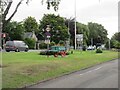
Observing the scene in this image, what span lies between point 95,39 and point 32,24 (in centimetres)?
5284

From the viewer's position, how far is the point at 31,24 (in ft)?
403

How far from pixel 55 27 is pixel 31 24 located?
50.4ft

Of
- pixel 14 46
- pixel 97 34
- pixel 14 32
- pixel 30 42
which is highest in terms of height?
pixel 97 34

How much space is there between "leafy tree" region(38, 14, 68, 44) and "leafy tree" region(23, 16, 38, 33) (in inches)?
92.5

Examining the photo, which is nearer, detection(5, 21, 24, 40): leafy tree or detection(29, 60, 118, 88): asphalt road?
detection(29, 60, 118, 88): asphalt road

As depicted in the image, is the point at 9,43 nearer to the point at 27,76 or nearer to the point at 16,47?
the point at 16,47

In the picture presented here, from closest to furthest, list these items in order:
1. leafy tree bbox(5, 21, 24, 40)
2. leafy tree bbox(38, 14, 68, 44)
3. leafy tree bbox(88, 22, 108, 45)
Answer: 1. leafy tree bbox(5, 21, 24, 40)
2. leafy tree bbox(38, 14, 68, 44)
3. leafy tree bbox(88, 22, 108, 45)

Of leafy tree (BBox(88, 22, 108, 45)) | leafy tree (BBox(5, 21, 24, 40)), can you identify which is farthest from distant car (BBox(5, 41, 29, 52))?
leafy tree (BBox(88, 22, 108, 45))

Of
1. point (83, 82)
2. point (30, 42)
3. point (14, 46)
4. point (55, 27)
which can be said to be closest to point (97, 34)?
point (55, 27)

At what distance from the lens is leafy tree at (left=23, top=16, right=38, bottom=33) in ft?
397

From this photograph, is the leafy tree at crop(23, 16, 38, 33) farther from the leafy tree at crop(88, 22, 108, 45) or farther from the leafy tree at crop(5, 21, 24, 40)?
the leafy tree at crop(88, 22, 108, 45)

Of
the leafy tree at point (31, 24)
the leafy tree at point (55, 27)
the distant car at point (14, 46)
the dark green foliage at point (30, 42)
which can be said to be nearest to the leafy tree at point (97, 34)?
the leafy tree at point (31, 24)

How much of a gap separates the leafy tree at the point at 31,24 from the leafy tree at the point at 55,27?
2.35 m

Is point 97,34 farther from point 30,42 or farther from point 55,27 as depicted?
point 30,42
